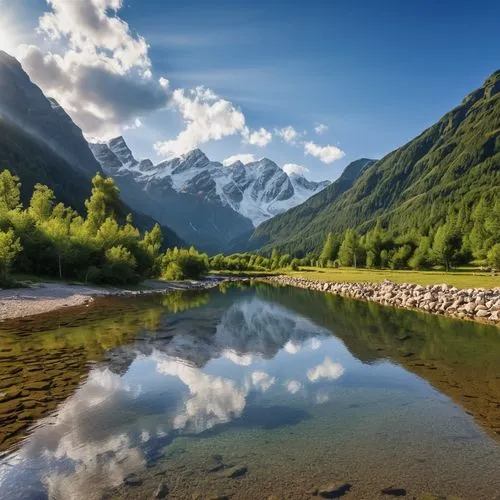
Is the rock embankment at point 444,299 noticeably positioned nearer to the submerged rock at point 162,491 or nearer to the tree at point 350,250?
the submerged rock at point 162,491

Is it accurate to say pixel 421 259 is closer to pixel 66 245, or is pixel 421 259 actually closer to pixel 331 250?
pixel 331 250

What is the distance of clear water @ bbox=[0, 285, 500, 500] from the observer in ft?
35.2

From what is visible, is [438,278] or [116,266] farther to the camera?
[116,266]

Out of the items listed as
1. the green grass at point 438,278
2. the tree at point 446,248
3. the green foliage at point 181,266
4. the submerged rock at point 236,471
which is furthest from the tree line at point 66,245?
the tree at point 446,248

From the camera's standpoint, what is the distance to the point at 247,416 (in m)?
15.5

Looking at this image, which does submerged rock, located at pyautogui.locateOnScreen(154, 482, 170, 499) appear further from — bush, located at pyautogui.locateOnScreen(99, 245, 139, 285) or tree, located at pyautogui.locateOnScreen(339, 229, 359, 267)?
tree, located at pyautogui.locateOnScreen(339, 229, 359, 267)

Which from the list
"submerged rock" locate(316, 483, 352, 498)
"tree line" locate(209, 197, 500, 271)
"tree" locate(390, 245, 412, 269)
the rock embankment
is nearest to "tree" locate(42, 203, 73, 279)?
the rock embankment

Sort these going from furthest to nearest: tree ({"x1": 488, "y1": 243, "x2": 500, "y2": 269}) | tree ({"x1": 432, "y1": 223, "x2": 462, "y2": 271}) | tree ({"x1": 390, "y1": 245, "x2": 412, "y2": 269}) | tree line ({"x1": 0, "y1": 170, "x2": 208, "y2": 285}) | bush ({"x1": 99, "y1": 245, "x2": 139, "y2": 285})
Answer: tree ({"x1": 390, "y1": 245, "x2": 412, "y2": 269})
tree ({"x1": 432, "y1": 223, "x2": 462, "y2": 271})
tree ({"x1": 488, "y1": 243, "x2": 500, "y2": 269})
bush ({"x1": 99, "y1": 245, "x2": 139, "y2": 285})
tree line ({"x1": 0, "y1": 170, "x2": 208, "y2": 285})

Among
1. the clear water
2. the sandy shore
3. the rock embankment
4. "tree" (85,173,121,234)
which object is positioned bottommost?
the clear water

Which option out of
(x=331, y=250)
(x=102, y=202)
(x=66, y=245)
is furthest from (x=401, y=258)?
(x=66, y=245)

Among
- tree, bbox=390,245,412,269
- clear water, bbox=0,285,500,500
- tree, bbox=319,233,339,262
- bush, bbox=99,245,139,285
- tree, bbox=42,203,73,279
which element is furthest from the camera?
tree, bbox=319,233,339,262

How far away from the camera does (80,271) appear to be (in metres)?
76.2

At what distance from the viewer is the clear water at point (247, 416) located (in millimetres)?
10734

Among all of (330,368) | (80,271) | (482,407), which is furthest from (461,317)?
(80,271)
